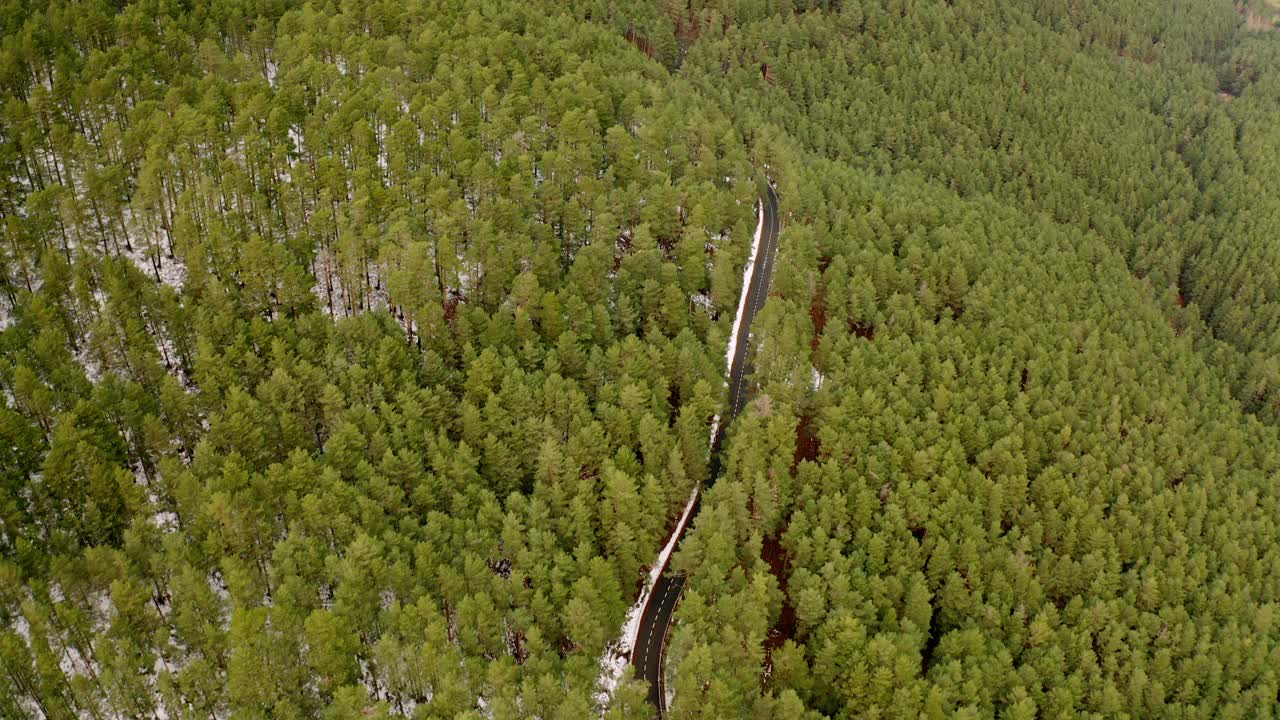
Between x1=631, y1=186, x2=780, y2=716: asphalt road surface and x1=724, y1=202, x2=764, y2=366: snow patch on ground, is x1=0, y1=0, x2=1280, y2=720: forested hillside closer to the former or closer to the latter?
x1=631, y1=186, x2=780, y2=716: asphalt road surface

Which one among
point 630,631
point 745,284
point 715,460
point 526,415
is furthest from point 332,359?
point 745,284

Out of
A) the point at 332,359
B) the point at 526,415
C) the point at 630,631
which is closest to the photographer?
the point at 630,631

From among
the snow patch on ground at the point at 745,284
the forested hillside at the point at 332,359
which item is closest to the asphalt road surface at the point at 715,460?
the snow patch on ground at the point at 745,284

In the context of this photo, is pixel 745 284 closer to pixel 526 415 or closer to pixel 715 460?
pixel 715 460

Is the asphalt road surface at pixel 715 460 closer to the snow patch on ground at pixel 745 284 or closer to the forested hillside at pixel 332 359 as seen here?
the snow patch on ground at pixel 745 284

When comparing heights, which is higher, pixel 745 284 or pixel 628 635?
pixel 745 284

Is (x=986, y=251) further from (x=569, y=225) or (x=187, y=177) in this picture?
(x=187, y=177)

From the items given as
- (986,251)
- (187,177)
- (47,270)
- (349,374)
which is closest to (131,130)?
(187,177)
